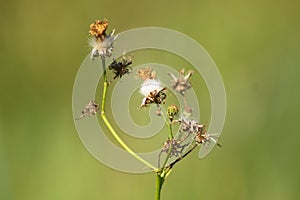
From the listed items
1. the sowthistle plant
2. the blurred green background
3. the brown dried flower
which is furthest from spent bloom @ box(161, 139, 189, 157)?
the blurred green background

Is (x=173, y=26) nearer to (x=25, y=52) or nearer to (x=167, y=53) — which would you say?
(x=167, y=53)

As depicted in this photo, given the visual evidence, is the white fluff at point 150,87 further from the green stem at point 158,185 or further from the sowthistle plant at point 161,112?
the green stem at point 158,185

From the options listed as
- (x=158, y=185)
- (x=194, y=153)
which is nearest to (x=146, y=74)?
(x=158, y=185)

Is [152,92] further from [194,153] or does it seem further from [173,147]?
[194,153]

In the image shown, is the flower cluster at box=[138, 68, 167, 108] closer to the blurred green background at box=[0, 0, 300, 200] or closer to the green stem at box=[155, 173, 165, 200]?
the green stem at box=[155, 173, 165, 200]

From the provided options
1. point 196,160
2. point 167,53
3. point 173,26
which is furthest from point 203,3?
point 196,160

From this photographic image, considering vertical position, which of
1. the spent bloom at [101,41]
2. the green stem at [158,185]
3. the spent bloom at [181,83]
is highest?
the spent bloom at [101,41]

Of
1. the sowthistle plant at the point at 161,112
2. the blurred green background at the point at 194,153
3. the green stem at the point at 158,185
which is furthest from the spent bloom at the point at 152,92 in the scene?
the blurred green background at the point at 194,153
